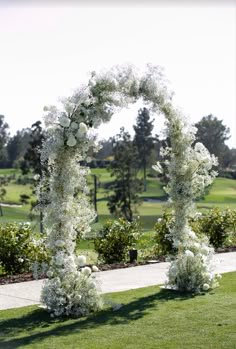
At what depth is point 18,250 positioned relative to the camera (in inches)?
465

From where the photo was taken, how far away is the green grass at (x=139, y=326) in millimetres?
6793

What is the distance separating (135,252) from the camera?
13328 millimetres

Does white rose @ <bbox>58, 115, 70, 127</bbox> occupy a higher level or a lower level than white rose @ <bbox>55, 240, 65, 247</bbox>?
higher

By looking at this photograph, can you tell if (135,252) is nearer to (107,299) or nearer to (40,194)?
(107,299)

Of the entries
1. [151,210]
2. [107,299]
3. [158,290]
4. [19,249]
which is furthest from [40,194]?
[151,210]

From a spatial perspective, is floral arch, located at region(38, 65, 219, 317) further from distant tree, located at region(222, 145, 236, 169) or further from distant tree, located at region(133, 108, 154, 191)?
distant tree, located at region(222, 145, 236, 169)

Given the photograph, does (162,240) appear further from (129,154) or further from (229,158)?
(229,158)

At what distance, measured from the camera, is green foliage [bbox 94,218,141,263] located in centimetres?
1356

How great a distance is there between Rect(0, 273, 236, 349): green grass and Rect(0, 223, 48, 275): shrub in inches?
117

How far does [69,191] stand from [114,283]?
299 centimetres

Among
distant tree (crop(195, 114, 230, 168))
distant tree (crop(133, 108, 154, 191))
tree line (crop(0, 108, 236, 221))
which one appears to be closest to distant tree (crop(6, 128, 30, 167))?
tree line (crop(0, 108, 236, 221))

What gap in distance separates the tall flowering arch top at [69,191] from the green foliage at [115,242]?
498cm

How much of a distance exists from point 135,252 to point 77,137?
5476mm

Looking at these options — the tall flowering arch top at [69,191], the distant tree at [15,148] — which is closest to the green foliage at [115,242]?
the tall flowering arch top at [69,191]
